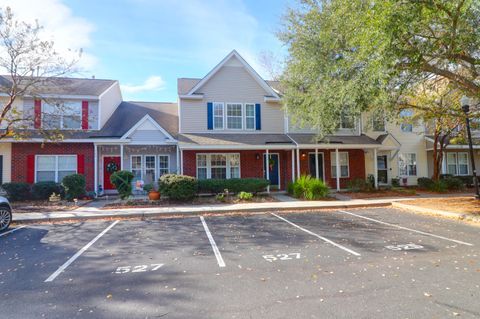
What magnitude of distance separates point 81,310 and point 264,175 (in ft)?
45.0

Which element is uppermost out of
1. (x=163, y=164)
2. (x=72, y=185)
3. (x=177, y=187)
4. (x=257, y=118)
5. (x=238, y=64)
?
(x=238, y=64)

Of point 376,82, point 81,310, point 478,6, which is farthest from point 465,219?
point 81,310

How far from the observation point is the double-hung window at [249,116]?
16.6 meters

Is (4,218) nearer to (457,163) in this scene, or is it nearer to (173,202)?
(173,202)

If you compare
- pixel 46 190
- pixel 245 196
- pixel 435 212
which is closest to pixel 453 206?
pixel 435 212

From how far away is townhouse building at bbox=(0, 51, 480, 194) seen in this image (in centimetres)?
1434

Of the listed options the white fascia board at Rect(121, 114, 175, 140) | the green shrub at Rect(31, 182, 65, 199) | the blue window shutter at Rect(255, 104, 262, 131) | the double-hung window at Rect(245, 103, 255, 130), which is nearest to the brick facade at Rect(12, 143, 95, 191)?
the green shrub at Rect(31, 182, 65, 199)

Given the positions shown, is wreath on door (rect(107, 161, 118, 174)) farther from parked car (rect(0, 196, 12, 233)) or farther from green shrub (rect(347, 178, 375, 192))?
green shrub (rect(347, 178, 375, 192))

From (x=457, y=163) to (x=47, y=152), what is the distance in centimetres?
2767

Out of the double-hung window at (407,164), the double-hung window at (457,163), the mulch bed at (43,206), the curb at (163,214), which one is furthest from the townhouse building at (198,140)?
the double-hung window at (457,163)

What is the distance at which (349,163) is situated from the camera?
699 inches

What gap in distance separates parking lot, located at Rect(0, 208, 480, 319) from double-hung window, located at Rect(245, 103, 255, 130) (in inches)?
370

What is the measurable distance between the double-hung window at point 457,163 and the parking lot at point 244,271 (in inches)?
613

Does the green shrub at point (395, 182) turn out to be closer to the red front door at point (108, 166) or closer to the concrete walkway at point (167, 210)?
the concrete walkway at point (167, 210)
